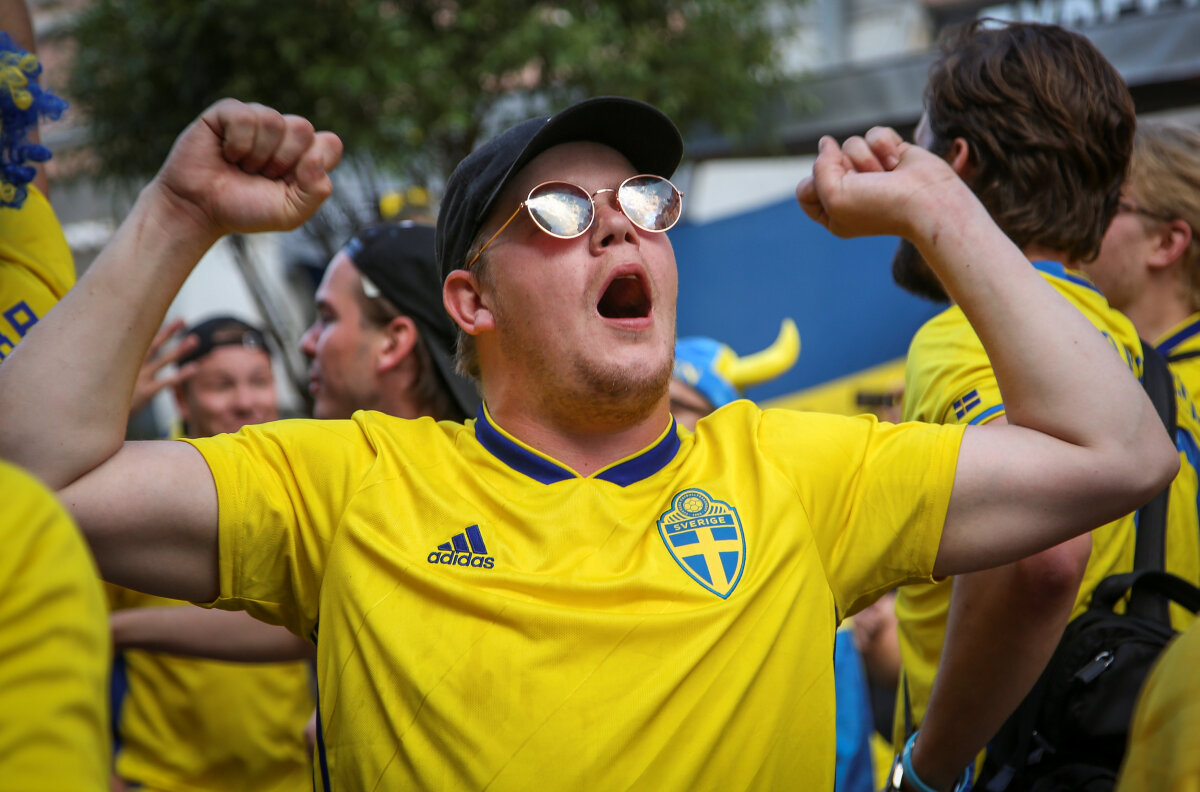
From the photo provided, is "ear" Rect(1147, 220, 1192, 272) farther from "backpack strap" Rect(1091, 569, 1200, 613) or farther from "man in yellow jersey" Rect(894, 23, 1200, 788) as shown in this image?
"backpack strap" Rect(1091, 569, 1200, 613)

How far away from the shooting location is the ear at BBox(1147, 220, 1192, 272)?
3.12m

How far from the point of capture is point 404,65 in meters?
7.70

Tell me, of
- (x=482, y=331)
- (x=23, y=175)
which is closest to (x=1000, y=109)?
(x=482, y=331)

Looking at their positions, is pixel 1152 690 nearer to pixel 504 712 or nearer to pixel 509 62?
pixel 504 712

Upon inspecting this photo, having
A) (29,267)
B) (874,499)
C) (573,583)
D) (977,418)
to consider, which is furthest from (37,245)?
(977,418)

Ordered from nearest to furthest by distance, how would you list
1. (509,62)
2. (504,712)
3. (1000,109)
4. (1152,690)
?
(1152,690) → (504,712) → (1000,109) → (509,62)

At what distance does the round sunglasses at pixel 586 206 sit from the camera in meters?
2.14

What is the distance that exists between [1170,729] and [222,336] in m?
3.93

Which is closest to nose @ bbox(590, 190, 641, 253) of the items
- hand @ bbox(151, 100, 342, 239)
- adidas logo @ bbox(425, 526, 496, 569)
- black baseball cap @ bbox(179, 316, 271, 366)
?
hand @ bbox(151, 100, 342, 239)

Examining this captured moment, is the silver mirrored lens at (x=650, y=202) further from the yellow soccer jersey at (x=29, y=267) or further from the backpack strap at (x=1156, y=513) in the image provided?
the yellow soccer jersey at (x=29, y=267)

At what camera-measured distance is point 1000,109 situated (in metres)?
2.48

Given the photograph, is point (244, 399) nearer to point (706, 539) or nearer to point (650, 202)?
point (650, 202)

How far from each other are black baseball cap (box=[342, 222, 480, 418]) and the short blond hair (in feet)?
6.62

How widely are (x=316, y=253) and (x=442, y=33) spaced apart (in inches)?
218
